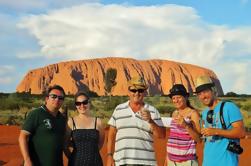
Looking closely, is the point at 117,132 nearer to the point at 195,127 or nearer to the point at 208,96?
the point at 195,127

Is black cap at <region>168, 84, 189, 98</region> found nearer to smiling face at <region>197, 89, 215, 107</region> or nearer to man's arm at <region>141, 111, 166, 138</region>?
man's arm at <region>141, 111, 166, 138</region>

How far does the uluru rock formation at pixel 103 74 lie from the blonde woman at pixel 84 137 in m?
105

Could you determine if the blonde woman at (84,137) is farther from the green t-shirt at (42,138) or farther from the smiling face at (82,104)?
the green t-shirt at (42,138)

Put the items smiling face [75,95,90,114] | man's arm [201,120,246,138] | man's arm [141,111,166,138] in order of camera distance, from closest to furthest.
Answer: man's arm [201,120,246,138]
man's arm [141,111,166,138]
smiling face [75,95,90,114]

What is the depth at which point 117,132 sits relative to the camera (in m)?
5.33

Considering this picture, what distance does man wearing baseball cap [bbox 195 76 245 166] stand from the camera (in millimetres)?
4480

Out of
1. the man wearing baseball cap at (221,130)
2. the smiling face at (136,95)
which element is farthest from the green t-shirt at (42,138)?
the man wearing baseball cap at (221,130)

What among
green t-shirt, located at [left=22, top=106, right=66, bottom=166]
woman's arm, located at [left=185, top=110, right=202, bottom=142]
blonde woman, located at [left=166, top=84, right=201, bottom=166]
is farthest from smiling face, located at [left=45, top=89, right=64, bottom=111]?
woman's arm, located at [left=185, top=110, right=202, bottom=142]

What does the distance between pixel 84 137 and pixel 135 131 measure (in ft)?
1.76

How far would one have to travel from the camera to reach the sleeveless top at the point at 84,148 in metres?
5.21

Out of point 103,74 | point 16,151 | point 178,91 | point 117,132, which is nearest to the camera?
point 117,132

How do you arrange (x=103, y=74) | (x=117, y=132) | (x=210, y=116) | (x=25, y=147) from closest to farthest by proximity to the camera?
(x=210, y=116) < (x=25, y=147) < (x=117, y=132) < (x=103, y=74)

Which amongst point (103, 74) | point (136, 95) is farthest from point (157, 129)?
point (103, 74)

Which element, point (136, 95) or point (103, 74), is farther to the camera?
point (103, 74)
